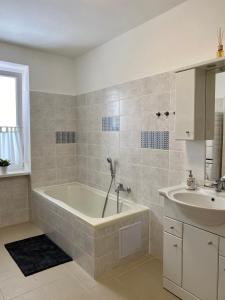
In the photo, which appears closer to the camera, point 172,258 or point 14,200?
point 172,258

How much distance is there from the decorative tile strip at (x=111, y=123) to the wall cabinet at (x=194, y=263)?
1.40 m

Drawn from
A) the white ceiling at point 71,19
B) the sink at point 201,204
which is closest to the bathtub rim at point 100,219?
the sink at point 201,204

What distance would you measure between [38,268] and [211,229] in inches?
66.0

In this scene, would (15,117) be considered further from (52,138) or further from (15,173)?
(15,173)

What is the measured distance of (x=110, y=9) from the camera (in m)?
2.19

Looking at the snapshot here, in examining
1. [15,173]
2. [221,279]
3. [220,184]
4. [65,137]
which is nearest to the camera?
[221,279]

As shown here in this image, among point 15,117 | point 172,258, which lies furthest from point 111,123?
point 172,258

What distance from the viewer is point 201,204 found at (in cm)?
183

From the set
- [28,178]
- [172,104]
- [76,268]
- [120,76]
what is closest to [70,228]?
[76,268]

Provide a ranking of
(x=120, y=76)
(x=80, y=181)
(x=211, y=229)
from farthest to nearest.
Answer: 1. (x=80, y=181)
2. (x=120, y=76)
3. (x=211, y=229)

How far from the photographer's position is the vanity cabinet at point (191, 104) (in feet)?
6.24

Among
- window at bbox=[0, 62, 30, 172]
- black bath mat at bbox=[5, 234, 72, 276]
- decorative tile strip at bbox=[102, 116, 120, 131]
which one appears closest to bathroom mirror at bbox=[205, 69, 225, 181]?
decorative tile strip at bbox=[102, 116, 120, 131]

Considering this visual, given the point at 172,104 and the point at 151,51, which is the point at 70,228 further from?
the point at 151,51

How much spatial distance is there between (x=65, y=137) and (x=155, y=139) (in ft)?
5.63
